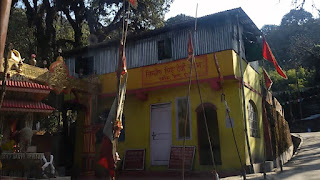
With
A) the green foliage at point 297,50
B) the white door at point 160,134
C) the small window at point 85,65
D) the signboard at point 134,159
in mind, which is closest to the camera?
the white door at point 160,134

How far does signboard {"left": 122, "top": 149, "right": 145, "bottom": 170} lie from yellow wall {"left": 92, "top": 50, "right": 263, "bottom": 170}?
0.19 m

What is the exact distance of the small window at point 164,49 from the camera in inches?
477

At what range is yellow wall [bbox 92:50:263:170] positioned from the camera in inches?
391

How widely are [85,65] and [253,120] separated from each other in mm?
8304

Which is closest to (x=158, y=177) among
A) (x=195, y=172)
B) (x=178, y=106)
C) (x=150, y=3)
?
(x=195, y=172)

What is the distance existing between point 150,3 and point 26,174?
49.2 feet

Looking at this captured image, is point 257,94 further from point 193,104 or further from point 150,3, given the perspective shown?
point 150,3

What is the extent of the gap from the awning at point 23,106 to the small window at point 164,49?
16.6 feet

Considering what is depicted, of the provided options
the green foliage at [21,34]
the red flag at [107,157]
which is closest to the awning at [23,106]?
the red flag at [107,157]

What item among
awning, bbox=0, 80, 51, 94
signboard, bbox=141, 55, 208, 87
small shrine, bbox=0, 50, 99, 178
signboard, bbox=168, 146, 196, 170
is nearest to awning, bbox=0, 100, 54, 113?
small shrine, bbox=0, 50, 99, 178

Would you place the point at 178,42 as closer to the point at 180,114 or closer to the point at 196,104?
the point at 196,104

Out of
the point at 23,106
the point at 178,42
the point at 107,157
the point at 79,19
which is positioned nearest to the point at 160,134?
the point at 178,42

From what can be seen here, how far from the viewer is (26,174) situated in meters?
8.37

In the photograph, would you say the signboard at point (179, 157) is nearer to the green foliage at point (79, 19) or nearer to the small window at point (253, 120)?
the small window at point (253, 120)
